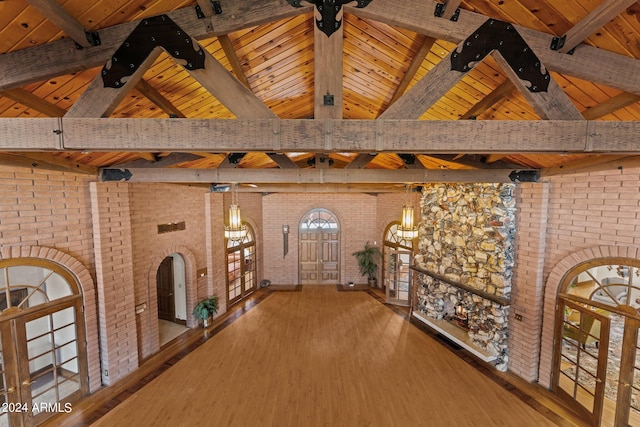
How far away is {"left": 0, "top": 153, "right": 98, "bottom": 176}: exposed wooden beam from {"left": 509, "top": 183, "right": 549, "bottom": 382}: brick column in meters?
6.67

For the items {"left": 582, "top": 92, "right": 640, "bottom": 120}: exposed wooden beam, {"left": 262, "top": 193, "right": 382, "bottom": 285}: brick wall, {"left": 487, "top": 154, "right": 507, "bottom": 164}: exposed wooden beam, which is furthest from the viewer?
{"left": 262, "top": 193, "right": 382, "bottom": 285}: brick wall

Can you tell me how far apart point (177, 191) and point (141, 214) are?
99cm

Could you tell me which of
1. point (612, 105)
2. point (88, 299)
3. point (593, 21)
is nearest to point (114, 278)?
point (88, 299)

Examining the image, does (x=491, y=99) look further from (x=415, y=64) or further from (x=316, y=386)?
(x=316, y=386)

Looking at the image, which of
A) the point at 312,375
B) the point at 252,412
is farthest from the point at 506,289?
the point at 252,412

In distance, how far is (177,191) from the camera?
19.4 ft

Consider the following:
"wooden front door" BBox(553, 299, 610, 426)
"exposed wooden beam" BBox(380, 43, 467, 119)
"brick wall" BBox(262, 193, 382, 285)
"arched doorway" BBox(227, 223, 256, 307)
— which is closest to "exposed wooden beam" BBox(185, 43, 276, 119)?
"exposed wooden beam" BBox(380, 43, 467, 119)

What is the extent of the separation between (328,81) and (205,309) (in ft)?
19.4

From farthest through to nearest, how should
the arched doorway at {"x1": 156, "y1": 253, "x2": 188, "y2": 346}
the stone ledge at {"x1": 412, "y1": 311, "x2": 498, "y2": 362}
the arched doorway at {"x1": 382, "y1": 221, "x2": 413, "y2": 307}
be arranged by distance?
the arched doorway at {"x1": 382, "y1": 221, "x2": 413, "y2": 307}
the arched doorway at {"x1": 156, "y1": 253, "x2": 188, "y2": 346}
the stone ledge at {"x1": 412, "y1": 311, "x2": 498, "y2": 362}

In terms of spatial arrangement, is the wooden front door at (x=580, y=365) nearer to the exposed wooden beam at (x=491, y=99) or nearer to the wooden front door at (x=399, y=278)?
the exposed wooden beam at (x=491, y=99)

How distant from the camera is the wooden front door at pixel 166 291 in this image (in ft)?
22.2

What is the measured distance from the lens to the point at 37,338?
12.2ft

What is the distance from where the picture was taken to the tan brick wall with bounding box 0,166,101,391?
11.0 feet

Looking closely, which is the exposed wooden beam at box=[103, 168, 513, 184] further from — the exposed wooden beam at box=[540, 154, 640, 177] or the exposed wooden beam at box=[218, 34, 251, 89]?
the exposed wooden beam at box=[218, 34, 251, 89]
